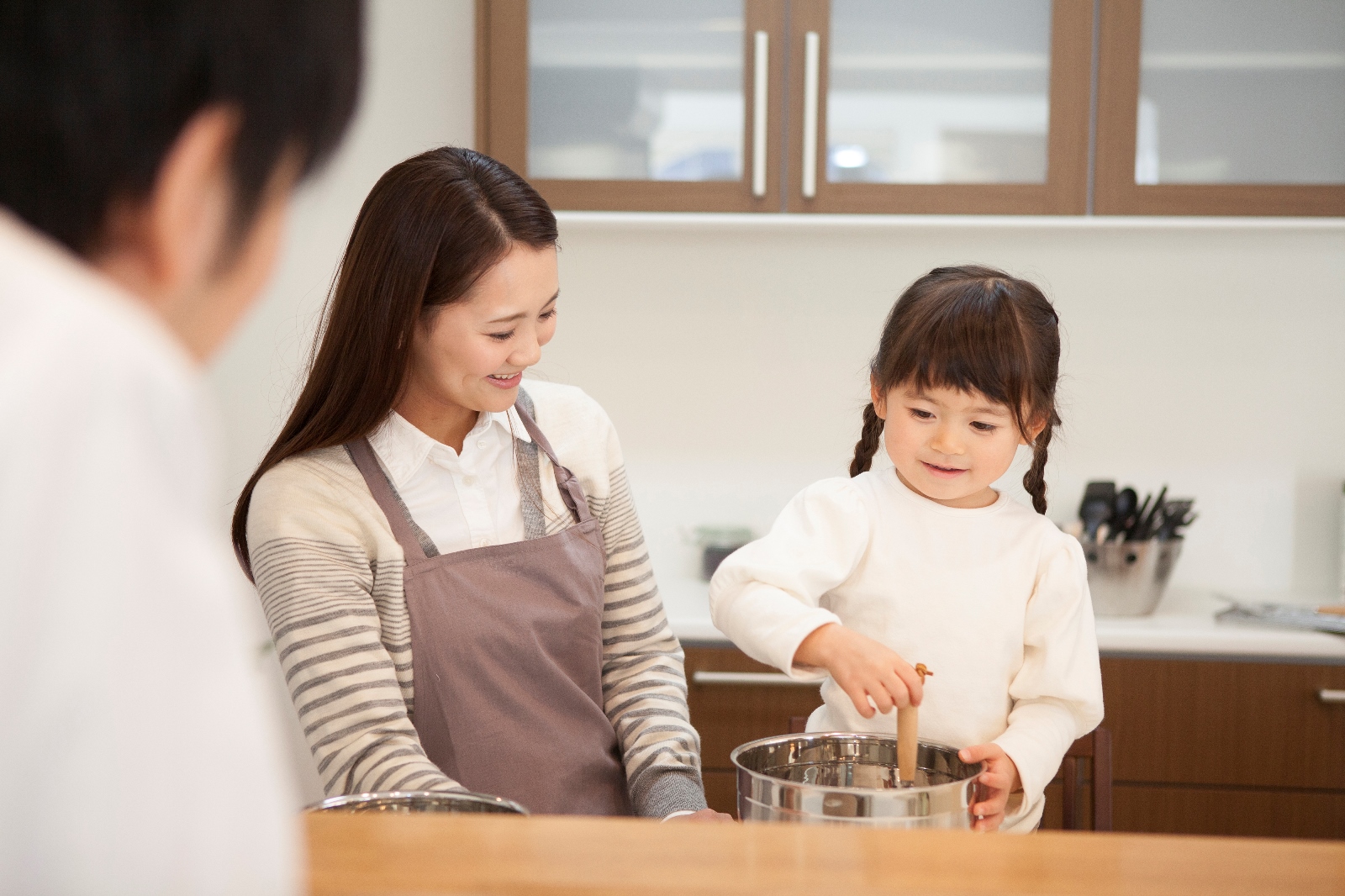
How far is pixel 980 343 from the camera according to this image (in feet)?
4.07

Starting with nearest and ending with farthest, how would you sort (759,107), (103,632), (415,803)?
1. (103,632)
2. (415,803)
3. (759,107)

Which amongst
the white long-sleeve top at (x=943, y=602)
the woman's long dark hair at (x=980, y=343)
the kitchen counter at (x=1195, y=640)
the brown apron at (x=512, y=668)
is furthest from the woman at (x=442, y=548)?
the kitchen counter at (x=1195, y=640)

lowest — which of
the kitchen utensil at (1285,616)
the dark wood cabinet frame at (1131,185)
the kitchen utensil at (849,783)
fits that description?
the kitchen utensil at (1285,616)

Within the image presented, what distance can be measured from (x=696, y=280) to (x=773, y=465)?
0.46 metres

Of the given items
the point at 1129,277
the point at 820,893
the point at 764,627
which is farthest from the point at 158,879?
the point at 1129,277

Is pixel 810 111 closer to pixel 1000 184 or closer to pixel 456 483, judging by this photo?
pixel 1000 184

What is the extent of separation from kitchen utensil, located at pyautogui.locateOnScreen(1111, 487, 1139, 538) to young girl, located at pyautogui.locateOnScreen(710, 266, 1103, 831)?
0.99 meters

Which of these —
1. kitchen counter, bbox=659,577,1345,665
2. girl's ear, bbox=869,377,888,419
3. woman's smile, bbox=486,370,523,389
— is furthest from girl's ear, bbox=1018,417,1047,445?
kitchen counter, bbox=659,577,1345,665

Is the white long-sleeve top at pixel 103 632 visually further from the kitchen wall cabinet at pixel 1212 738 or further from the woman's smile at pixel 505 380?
the kitchen wall cabinet at pixel 1212 738

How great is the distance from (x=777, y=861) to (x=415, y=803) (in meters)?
0.31

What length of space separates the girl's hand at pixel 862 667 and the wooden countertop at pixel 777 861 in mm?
357

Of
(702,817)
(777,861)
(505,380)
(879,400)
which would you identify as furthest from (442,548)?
(777,861)

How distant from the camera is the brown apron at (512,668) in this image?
1.21 meters

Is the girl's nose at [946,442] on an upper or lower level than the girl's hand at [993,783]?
upper
